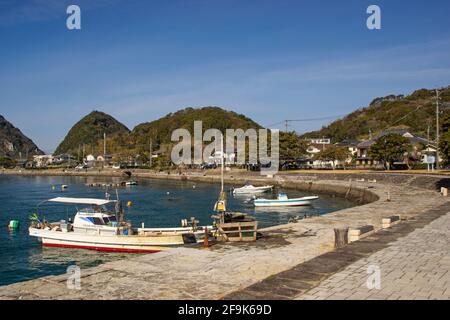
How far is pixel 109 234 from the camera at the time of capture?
24.6m

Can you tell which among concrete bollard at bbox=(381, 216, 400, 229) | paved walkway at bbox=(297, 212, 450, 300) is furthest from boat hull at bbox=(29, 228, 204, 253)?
paved walkway at bbox=(297, 212, 450, 300)

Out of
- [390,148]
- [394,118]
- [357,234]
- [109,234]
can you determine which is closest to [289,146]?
[390,148]

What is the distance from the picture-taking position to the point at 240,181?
83500mm

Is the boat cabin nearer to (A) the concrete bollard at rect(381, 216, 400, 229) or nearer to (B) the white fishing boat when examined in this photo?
(B) the white fishing boat

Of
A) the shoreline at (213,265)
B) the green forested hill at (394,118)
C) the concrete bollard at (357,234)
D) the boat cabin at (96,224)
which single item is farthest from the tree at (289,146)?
the concrete bollard at (357,234)

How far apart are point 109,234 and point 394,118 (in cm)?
15590

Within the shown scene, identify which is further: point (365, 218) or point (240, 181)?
point (240, 181)

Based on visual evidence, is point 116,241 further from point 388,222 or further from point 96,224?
point 388,222

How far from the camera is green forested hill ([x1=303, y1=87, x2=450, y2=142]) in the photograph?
462ft

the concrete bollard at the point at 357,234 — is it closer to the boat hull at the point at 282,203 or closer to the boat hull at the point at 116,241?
the boat hull at the point at 116,241

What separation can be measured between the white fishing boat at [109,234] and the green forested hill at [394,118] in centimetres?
11219
